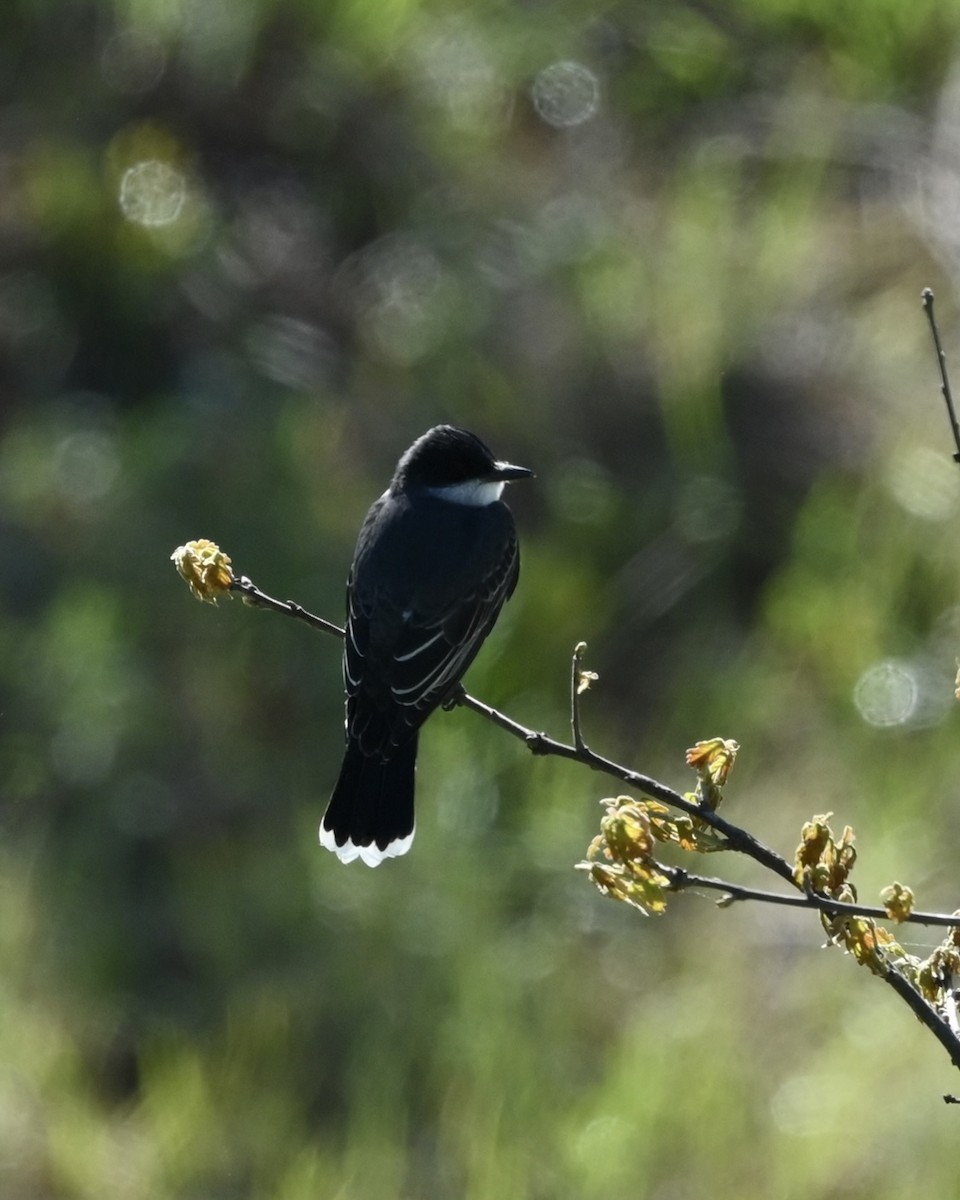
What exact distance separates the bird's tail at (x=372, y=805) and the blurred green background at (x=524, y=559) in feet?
4.12

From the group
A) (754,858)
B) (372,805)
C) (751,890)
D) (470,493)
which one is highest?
(470,493)

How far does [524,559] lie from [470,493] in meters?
2.89

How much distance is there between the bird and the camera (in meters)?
3.73

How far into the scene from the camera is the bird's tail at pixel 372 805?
148 inches

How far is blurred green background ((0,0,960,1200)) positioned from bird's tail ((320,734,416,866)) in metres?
1.25

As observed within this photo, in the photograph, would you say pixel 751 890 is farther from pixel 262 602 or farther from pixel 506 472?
pixel 506 472

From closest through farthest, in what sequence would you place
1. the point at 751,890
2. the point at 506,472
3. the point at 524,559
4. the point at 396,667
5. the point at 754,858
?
the point at 751,890
the point at 754,858
the point at 396,667
the point at 506,472
the point at 524,559

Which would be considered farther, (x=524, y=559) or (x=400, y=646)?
(x=524, y=559)

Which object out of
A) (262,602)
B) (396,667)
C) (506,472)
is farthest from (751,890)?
(506,472)

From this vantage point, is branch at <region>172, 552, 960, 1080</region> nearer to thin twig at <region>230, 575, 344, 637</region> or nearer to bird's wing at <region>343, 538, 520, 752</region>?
thin twig at <region>230, 575, 344, 637</region>

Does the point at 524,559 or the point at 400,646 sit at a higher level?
the point at 524,559

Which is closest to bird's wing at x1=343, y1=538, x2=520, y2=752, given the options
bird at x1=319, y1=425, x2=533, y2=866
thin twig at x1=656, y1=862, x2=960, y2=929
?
bird at x1=319, y1=425, x2=533, y2=866

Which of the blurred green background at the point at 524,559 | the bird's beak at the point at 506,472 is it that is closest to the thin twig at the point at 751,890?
the bird's beak at the point at 506,472

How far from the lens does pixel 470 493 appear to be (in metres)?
4.19
